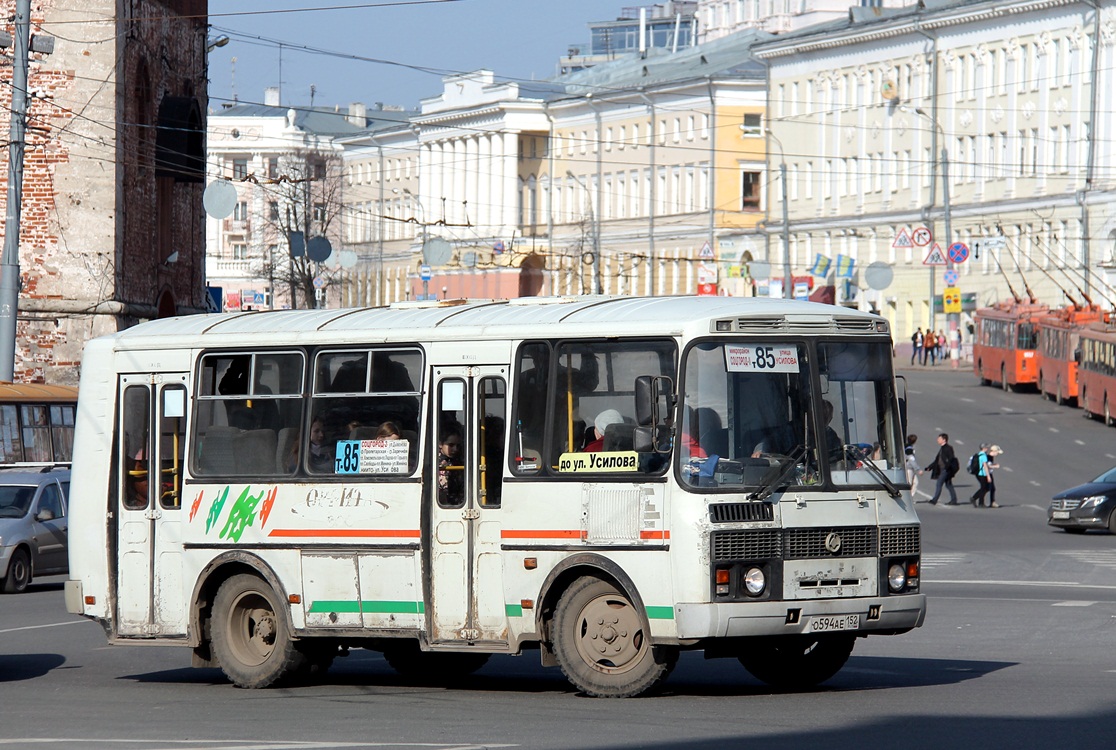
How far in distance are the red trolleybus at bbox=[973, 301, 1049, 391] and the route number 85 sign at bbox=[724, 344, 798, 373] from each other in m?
55.6

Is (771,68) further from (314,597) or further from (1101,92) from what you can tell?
(314,597)

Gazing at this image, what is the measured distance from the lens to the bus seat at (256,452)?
15234mm

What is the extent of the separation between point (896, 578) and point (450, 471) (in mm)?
2942

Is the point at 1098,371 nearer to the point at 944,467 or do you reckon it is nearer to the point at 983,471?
the point at 944,467

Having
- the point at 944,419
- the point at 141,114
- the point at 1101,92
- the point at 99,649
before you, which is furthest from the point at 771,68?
the point at 99,649

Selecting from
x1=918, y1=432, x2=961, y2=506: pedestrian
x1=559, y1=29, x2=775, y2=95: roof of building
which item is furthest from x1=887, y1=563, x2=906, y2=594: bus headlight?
x1=559, y1=29, x2=775, y2=95: roof of building

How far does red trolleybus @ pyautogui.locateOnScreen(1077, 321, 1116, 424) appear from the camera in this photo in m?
58.9

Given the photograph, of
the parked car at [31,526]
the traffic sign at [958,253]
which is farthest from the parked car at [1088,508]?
the traffic sign at [958,253]

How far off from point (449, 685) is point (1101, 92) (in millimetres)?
72352

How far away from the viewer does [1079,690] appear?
1383 cm

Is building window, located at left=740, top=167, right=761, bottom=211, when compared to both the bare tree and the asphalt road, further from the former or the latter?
the asphalt road

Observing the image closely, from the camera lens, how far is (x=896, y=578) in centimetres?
1387

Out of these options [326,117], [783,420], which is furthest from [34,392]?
[326,117]

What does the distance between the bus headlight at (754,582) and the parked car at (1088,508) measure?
22934 millimetres
